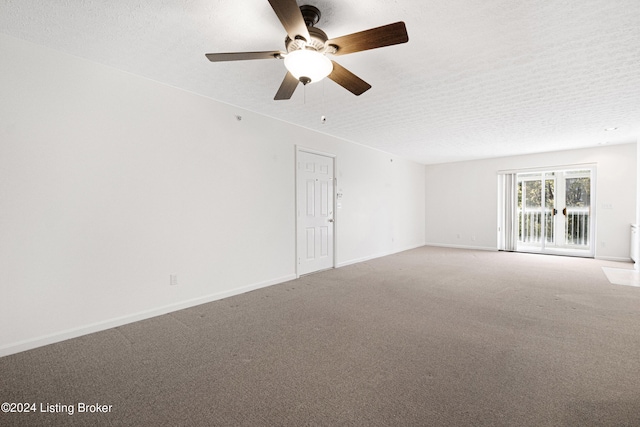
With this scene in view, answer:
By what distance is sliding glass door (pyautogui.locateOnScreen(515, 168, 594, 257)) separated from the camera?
6750mm

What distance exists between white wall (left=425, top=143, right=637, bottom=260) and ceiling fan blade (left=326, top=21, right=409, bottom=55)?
718 centimetres

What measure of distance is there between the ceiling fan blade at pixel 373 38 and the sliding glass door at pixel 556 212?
7.36 meters

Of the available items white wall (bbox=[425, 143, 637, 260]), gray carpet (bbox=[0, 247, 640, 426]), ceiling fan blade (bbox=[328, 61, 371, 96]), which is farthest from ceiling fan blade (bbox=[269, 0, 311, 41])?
white wall (bbox=[425, 143, 637, 260])

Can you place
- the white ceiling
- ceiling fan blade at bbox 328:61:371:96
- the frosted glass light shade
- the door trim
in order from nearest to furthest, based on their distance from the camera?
the frosted glass light shade → the white ceiling → ceiling fan blade at bbox 328:61:371:96 → the door trim

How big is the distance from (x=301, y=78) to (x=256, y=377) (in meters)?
2.10

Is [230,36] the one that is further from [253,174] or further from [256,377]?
[256,377]

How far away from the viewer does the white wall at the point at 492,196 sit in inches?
238

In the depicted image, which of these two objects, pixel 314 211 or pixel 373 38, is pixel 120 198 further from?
pixel 314 211

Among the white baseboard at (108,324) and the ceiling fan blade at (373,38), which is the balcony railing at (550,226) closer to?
the white baseboard at (108,324)

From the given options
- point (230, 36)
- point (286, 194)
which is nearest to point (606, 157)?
point (286, 194)

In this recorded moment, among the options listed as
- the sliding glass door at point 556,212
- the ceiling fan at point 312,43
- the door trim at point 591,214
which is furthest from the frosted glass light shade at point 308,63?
the sliding glass door at point 556,212

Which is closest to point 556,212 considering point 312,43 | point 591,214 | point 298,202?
point 591,214

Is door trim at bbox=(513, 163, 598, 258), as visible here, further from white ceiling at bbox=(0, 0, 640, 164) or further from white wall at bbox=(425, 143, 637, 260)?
white ceiling at bbox=(0, 0, 640, 164)

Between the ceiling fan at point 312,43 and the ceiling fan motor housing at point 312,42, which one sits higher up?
the ceiling fan motor housing at point 312,42
